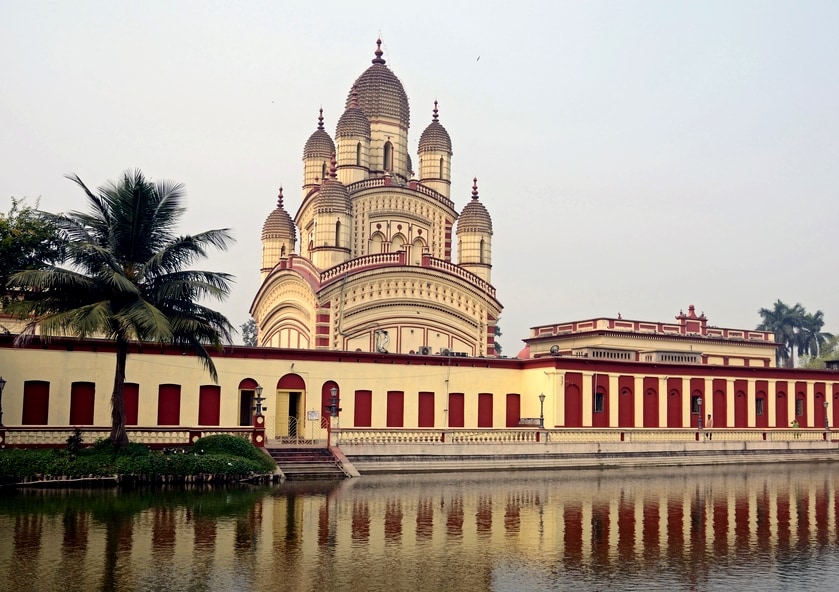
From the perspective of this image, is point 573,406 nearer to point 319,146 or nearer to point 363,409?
point 363,409

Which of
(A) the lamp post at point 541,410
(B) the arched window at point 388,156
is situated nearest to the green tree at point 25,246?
(A) the lamp post at point 541,410

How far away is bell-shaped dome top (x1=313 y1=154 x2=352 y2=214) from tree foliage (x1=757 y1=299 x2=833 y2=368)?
60435 mm

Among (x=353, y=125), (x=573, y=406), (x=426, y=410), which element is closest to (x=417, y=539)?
(x=426, y=410)

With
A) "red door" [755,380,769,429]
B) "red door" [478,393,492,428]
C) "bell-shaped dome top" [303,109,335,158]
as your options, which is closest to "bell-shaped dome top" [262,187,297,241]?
"bell-shaped dome top" [303,109,335,158]

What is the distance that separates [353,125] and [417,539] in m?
37.7

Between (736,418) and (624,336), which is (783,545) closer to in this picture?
(736,418)

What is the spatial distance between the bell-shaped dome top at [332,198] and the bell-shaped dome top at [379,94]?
6.81 meters

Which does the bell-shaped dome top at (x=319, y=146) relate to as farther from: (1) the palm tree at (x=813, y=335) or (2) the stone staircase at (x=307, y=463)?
(1) the palm tree at (x=813, y=335)

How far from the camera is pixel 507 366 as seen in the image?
44781 mm

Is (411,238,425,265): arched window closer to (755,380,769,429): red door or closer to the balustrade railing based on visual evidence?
the balustrade railing

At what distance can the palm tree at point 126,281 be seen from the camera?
95.0 feet

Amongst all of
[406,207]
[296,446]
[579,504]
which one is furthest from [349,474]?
[406,207]

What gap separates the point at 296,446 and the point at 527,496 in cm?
1051

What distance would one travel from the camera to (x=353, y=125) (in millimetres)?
54531
